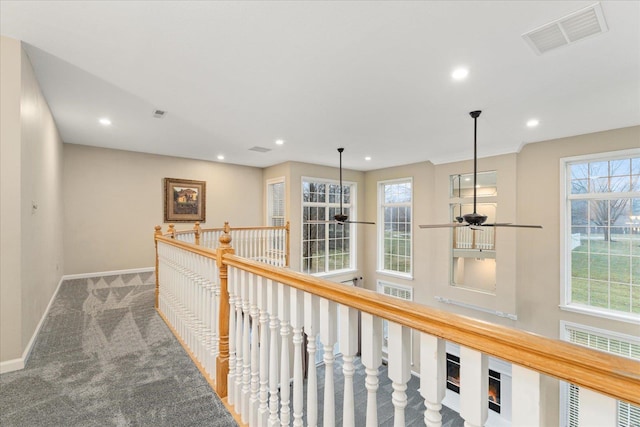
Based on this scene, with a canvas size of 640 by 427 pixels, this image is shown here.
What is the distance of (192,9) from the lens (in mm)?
2023

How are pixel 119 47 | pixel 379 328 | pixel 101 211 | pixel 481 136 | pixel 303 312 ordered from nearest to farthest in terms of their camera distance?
pixel 379 328, pixel 303 312, pixel 119 47, pixel 481 136, pixel 101 211

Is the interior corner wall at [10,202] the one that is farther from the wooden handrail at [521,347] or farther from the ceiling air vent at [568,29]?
the ceiling air vent at [568,29]

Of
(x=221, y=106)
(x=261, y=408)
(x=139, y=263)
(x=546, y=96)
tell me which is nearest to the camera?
(x=261, y=408)

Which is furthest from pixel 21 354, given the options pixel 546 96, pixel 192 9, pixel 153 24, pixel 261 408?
pixel 546 96

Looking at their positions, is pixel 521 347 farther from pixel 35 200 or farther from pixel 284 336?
pixel 35 200

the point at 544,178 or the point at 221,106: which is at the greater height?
the point at 221,106

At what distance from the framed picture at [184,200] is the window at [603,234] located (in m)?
7.51

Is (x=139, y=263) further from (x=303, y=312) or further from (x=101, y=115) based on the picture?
(x=303, y=312)

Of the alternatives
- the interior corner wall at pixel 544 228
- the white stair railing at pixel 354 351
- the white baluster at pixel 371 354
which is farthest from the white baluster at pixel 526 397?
the interior corner wall at pixel 544 228

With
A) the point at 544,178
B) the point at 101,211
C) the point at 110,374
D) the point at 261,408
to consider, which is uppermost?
the point at 544,178

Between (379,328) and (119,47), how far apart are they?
3054 mm

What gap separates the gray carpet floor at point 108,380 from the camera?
174cm

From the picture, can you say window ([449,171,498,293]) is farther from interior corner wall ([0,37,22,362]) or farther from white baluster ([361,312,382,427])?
interior corner wall ([0,37,22,362])

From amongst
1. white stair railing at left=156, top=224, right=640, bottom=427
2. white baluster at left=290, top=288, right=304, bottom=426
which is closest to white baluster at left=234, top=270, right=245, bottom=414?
white stair railing at left=156, top=224, right=640, bottom=427
